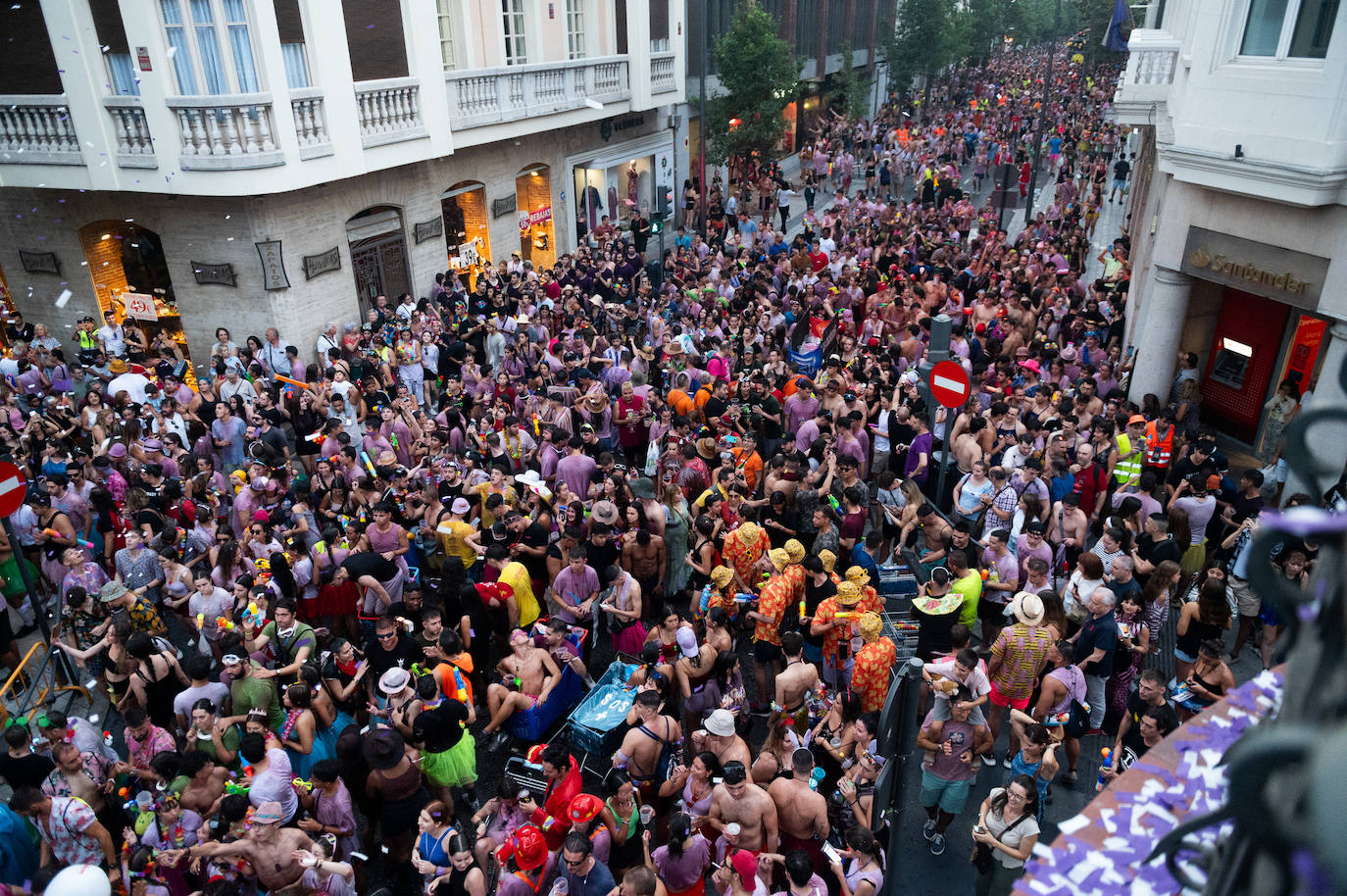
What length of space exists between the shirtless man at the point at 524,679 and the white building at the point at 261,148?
10155 millimetres

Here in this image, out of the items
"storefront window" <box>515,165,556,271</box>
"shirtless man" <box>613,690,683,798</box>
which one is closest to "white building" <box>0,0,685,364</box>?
"storefront window" <box>515,165,556,271</box>

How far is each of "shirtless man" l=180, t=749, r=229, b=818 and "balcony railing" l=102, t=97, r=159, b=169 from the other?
37.9ft

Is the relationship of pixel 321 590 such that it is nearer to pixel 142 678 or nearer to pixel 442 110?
pixel 142 678

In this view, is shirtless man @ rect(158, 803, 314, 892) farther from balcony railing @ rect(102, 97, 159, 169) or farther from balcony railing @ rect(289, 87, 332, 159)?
balcony railing @ rect(102, 97, 159, 169)

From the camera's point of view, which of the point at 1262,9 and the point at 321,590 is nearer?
the point at 321,590

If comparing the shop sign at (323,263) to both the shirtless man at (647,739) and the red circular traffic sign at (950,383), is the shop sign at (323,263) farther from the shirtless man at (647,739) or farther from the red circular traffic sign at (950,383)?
the shirtless man at (647,739)

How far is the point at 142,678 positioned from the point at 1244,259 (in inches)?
513

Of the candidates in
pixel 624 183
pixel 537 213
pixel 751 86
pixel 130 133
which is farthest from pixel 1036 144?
pixel 130 133

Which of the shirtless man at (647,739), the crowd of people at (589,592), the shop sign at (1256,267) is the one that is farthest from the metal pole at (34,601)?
the shop sign at (1256,267)

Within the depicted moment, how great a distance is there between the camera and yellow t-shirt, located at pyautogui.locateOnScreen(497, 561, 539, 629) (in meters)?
8.02

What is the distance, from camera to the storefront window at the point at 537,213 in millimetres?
22908

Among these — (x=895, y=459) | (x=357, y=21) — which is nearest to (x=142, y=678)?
(x=895, y=459)

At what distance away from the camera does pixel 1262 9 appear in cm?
1044

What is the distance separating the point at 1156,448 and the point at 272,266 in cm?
1343
